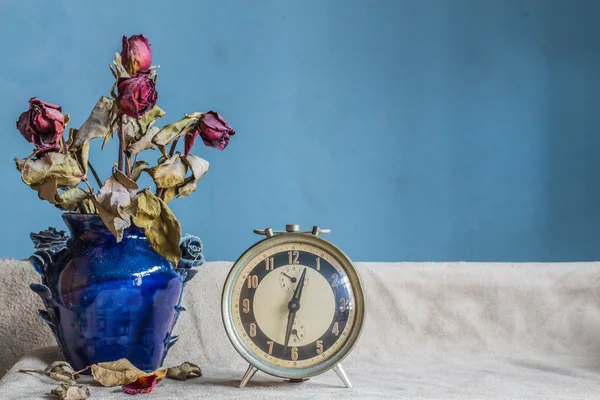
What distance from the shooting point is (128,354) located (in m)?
0.96

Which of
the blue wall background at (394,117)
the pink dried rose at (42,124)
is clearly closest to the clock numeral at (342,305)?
the pink dried rose at (42,124)

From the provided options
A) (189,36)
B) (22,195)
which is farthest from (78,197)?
(189,36)

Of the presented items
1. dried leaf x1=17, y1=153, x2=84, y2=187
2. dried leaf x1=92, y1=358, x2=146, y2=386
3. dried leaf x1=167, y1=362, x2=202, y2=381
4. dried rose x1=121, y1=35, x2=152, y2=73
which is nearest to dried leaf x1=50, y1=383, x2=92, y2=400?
dried leaf x1=92, y1=358, x2=146, y2=386

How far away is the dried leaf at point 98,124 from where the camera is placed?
3.13 feet

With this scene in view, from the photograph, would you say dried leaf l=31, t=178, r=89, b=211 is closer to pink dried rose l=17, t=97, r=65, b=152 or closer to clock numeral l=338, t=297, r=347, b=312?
pink dried rose l=17, t=97, r=65, b=152

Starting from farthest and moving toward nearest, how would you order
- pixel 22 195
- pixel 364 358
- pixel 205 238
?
pixel 205 238
pixel 22 195
pixel 364 358

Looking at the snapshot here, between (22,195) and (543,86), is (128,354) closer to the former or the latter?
(22,195)

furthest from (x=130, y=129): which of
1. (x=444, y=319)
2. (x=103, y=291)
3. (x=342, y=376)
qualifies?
(x=444, y=319)

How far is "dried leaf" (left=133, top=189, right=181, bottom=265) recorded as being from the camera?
35.9 inches

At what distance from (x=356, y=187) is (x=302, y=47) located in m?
0.41

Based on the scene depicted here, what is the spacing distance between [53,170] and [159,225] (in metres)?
0.15

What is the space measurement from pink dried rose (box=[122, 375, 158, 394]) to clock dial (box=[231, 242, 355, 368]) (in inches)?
5.2

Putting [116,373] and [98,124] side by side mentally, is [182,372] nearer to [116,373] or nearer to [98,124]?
[116,373]

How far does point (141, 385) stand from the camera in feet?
2.98
